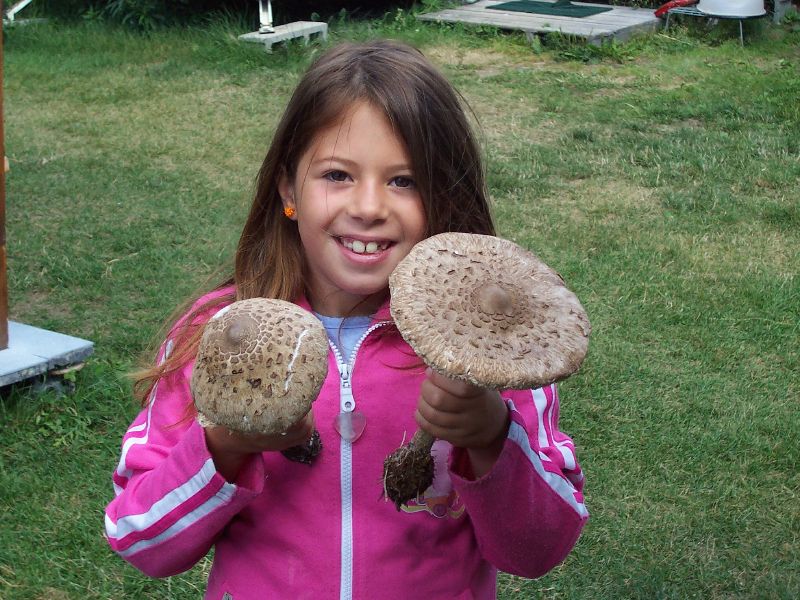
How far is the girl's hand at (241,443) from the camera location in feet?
5.66

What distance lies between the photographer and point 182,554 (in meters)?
1.98

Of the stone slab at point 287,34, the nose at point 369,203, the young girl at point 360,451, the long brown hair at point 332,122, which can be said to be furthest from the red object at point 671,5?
the nose at point 369,203

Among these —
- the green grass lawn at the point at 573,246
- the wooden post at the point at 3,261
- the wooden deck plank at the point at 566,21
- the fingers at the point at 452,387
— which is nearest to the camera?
the fingers at the point at 452,387

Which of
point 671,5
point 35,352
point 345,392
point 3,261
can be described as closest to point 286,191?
point 345,392

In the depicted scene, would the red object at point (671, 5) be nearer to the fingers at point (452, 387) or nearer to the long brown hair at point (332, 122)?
the long brown hair at point (332, 122)

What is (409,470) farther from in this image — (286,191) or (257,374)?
(286,191)

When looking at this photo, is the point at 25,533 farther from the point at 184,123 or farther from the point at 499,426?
the point at 184,123

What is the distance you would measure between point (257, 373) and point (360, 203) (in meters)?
0.47

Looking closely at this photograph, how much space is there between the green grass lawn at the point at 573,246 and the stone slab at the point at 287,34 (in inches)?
Result: 10.4

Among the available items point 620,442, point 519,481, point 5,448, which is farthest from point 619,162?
point 519,481

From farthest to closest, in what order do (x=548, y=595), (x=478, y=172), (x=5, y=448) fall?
(x=5, y=448)
(x=548, y=595)
(x=478, y=172)

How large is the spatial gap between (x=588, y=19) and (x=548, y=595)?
355 inches

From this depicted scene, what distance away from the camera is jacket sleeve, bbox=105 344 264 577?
186 centimetres

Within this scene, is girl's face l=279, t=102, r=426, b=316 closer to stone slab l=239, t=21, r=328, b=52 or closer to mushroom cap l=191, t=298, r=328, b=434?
mushroom cap l=191, t=298, r=328, b=434
